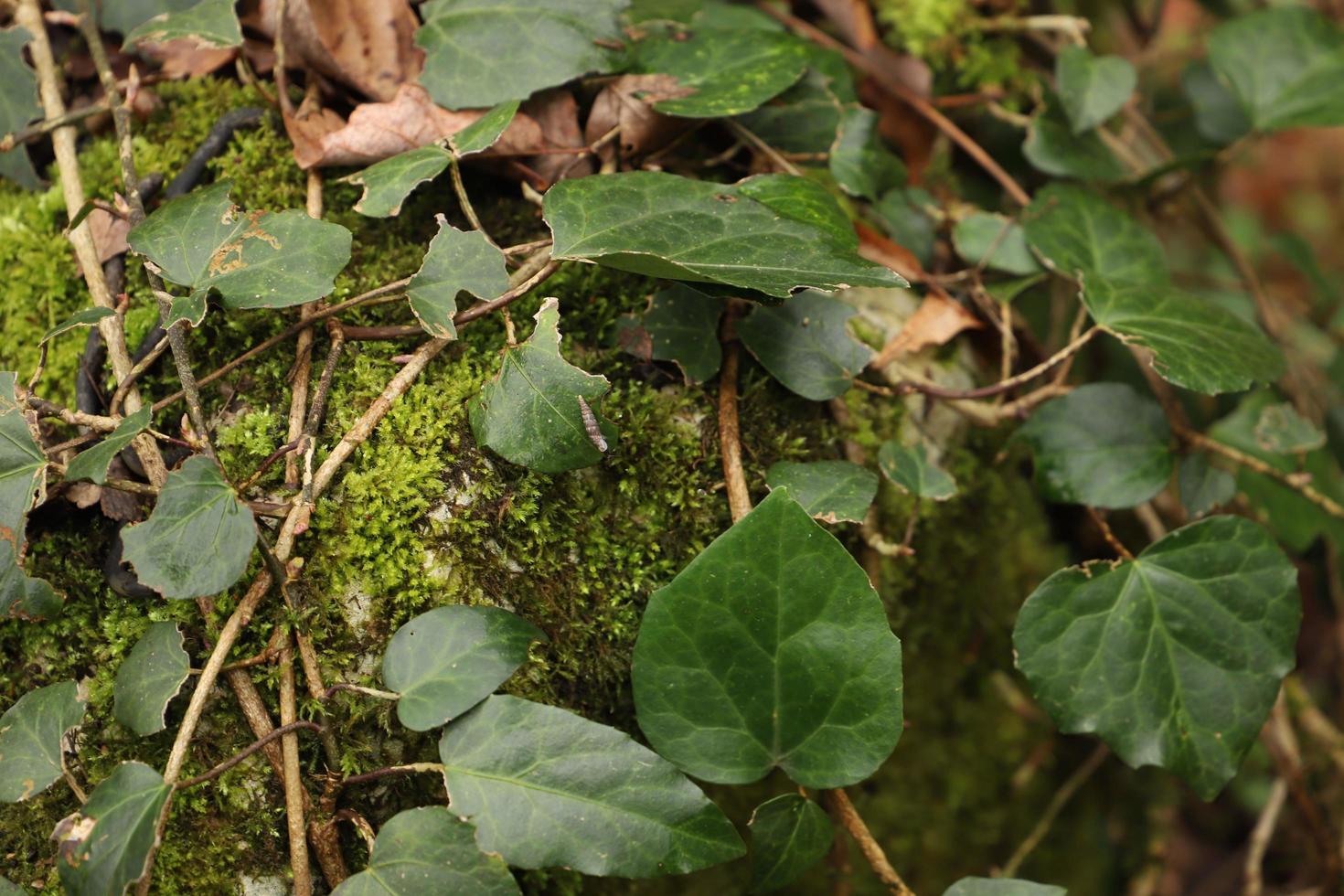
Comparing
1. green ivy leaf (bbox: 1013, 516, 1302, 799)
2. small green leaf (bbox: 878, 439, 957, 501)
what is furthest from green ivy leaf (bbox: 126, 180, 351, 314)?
green ivy leaf (bbox: 1013, 516, 1302, 799)

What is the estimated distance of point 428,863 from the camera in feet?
Result: 3.11

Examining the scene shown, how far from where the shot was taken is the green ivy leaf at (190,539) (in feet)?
3.09

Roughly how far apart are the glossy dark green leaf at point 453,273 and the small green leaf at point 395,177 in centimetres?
11

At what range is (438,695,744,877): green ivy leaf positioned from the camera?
951mm

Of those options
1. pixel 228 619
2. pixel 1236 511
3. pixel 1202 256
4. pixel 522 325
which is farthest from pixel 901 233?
pixel 1202 256

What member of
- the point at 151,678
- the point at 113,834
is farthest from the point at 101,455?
the point at 113,834

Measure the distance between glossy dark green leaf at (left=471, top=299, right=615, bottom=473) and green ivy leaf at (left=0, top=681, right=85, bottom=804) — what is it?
1.76ft

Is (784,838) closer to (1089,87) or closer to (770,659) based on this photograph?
(770,659)

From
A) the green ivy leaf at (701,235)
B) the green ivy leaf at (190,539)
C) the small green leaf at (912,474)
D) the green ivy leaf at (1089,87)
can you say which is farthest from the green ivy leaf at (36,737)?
the green ivy leaf at (1089,87)

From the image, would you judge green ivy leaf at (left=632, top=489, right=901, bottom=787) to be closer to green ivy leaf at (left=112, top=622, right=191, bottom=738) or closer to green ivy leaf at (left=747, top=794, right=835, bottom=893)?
green ivy leaf at (left=747, top=794, right=835, bottom=893)

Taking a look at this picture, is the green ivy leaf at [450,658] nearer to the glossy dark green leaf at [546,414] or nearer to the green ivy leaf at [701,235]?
the glossy dark green leaf at [546,414]

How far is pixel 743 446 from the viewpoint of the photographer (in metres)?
1.27

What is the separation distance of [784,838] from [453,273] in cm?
79

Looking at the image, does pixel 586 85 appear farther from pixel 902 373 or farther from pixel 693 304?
pixel 902 373
